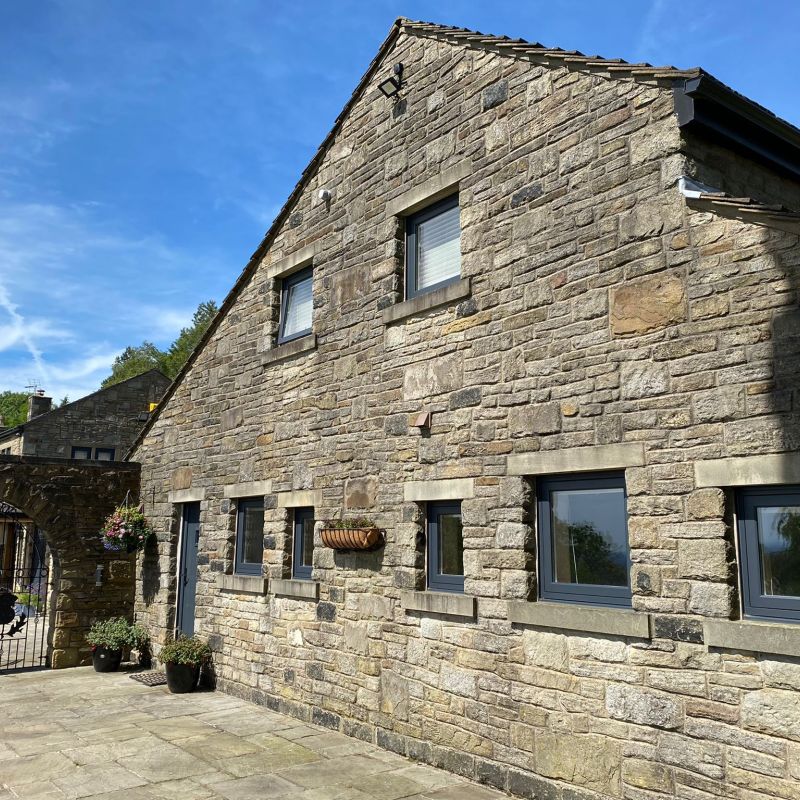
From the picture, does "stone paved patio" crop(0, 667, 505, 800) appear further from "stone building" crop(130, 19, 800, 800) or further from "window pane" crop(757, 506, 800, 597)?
"window pane" crop(757, 506, 800, 597)

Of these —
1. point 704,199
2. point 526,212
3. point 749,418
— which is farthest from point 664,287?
point 526,212

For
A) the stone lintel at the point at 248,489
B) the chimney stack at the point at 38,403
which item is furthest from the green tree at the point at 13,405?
the stone lintel at the point at 248,489

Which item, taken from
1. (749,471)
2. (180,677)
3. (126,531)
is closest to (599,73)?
(749,471)

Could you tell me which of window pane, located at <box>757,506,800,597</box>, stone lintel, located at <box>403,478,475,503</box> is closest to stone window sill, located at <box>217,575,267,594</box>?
stone lintel, located at <box>403,478,475,503</box>

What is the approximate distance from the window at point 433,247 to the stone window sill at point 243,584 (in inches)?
152

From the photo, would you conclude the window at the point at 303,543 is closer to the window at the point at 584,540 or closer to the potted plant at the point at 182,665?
the potted plant at the point at 182,665

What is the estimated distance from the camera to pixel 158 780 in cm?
569

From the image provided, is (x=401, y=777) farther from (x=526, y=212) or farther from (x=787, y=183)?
(x=787, y=183)

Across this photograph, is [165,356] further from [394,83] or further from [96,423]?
[394,83]

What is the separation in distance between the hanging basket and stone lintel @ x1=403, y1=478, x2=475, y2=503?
19.9 inches

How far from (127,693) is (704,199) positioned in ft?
27.7

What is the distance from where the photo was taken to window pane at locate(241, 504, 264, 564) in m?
9.09

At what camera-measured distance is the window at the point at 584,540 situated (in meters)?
5.14

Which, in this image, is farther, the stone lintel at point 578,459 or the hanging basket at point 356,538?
the hanging basket at point 356,538
